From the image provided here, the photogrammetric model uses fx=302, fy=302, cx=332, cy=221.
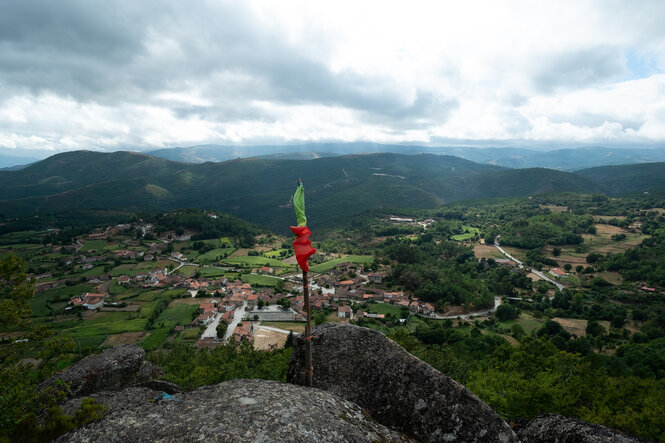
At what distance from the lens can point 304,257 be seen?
7.25 m

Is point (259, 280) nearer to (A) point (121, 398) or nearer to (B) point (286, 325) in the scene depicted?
(B) point (286, 325)

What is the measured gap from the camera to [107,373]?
44.9 feet

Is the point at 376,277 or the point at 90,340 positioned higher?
the point at 90,340

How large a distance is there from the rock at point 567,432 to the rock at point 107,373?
52.3 feet

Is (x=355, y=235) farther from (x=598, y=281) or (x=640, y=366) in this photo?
(x=640, y=366)

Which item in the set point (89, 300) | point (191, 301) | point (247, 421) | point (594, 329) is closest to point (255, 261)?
point (191, 301)

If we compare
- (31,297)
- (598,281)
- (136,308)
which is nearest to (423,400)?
(31,297)

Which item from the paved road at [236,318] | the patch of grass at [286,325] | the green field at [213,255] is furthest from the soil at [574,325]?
the green field at [213,255]

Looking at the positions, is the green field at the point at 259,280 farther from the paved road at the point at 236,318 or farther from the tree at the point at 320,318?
the tree at the point at 320,318

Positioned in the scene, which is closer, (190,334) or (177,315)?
(190,334)

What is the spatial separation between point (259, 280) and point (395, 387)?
6840 cm

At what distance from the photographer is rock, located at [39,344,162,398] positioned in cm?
1283

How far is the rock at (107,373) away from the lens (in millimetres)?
12828

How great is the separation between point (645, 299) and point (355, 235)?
272 feet
